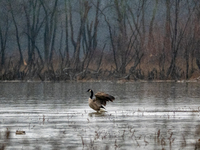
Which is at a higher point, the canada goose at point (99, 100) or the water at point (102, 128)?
the canada goose at point (99, 100)

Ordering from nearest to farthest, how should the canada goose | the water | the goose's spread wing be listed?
1. the water
2. the canada goose
3. the goose's spread wing

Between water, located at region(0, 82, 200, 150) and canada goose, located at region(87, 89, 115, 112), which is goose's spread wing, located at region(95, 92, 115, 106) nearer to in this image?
canada goose, located at region(87, 89, 115, 112)

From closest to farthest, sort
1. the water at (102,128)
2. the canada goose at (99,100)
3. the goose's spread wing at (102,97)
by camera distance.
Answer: the water at (102,128) < the canada goose at (99,100) < the goose's spread wing at (102,97)

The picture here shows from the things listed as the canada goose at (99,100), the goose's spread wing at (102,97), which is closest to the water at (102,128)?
the canada goose at (99,100)

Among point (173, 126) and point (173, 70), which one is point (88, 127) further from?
point (173, 70)

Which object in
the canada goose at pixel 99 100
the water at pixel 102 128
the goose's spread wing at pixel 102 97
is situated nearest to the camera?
the water at pixel 102 128

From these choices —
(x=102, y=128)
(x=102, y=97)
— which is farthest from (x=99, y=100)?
(x=102, y=128)

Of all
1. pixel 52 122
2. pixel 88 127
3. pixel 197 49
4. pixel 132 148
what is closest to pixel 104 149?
pixel 132 148

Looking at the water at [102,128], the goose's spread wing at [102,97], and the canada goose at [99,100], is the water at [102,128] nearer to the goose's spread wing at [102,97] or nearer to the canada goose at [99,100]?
the canada goose at [99,100]

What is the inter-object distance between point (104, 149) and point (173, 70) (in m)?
35.6

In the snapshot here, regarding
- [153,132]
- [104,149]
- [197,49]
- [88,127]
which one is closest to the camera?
[104,149]

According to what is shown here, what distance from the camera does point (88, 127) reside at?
1362 cm

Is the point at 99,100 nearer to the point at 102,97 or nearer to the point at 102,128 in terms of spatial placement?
the point at 102,97

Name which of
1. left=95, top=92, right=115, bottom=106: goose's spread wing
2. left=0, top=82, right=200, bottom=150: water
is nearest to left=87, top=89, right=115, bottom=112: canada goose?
left=95, top=92, right=115, bottom=106: goose's spread wing
